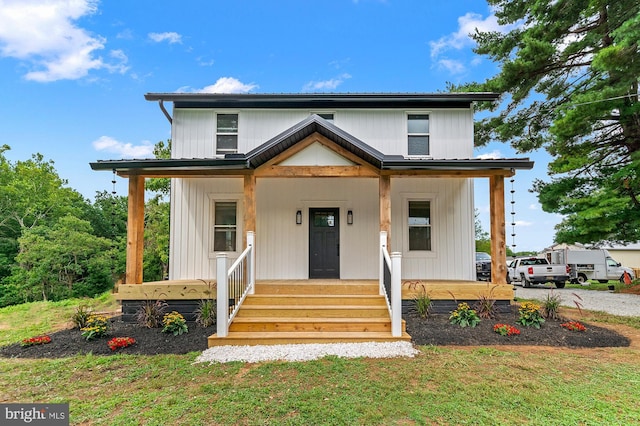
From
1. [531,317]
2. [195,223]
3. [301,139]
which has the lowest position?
[531,317]

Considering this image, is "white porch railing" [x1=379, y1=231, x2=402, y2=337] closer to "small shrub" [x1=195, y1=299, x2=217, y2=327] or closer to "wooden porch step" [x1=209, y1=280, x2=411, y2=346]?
"wooden porch step" [x1=209, y1=280, x2=411, y2=346]

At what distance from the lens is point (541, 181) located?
52.2 ft

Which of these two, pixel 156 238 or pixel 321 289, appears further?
Answer: pixel 156 238

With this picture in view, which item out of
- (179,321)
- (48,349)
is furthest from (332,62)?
(48,349)

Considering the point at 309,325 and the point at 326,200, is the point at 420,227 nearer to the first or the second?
the point at 326,200

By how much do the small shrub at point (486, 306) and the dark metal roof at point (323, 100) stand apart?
526cm

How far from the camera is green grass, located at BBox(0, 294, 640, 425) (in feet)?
11.8

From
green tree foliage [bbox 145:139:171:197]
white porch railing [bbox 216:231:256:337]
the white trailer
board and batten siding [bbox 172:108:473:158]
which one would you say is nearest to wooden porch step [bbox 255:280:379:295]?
white porch railing [bbox 216:231:256:337]

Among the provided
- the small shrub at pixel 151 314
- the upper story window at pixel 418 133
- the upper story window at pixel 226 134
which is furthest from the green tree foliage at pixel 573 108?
the small shrub at pixel 151 314

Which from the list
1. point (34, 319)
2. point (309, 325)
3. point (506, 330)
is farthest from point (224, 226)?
point (506, 330)

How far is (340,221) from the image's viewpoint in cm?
970

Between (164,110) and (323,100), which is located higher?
(323,100)

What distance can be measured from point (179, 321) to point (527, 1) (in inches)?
711

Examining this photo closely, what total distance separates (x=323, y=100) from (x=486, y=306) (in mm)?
6631
